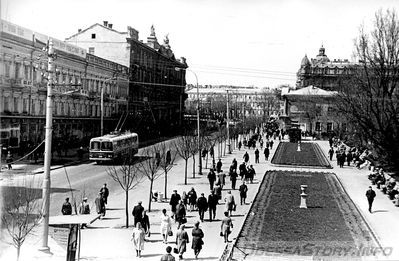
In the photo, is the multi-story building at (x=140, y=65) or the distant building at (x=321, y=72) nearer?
the multi-story building at (x=140, y=65)

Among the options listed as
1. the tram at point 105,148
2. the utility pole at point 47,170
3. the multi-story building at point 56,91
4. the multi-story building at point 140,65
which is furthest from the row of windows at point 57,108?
the utility pole at point 47,170

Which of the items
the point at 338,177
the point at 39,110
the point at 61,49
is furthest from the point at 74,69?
the point at 338,177

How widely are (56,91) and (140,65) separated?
35.8 m

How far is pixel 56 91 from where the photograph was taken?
33.2 m

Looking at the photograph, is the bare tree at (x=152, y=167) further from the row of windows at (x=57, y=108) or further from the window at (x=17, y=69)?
the window at (x=17, y=69)

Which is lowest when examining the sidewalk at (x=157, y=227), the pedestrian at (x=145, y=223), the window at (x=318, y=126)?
the sidewalk at (x=157, y=227)

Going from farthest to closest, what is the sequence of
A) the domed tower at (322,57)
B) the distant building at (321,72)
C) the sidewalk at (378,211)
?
the domed tower at (322,57) < the distant building at (321,72) < the sidewalk at (378,211)

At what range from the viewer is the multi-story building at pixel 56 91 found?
1288 inches

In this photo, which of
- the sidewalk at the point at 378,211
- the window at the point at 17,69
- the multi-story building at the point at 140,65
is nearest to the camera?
the sidewalk at the point at 378,211

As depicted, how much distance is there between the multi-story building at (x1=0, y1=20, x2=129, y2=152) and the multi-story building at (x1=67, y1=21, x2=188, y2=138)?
3.09 metres

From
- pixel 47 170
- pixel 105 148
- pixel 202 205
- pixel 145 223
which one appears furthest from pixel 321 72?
pixel 47 170

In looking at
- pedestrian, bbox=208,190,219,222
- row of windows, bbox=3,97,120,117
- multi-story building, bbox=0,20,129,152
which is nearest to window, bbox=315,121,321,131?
multi-story building, bbox=0,20,129,152

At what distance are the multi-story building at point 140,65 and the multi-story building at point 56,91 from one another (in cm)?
309

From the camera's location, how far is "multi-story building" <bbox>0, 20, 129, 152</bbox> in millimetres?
32719
